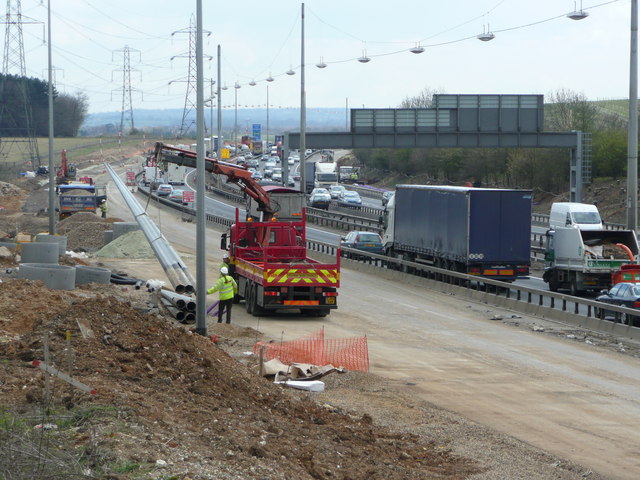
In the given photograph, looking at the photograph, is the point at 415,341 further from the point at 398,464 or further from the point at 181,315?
the point at 398,464

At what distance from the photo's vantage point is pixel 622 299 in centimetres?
2827

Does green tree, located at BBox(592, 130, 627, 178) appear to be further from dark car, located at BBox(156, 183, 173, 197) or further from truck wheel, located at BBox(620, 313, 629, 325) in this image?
truck wheel, located at BBox(620, 313, 629, 325)

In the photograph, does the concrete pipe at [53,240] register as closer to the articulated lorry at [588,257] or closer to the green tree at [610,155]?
the articulated lorry at [588,257]

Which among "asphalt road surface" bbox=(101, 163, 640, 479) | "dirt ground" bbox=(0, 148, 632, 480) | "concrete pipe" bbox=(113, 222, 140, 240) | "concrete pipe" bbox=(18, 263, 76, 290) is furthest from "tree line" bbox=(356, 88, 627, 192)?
"dirt ground" bbox=(0, 148, 632, 480)

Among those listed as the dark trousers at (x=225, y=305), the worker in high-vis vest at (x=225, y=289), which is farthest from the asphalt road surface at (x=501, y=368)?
the worker in high-vis vest at (x=225, y=289)

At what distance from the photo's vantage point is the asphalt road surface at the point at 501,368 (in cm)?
1488

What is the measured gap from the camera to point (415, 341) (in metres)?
25.3

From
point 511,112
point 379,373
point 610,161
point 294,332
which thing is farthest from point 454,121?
point 379,373

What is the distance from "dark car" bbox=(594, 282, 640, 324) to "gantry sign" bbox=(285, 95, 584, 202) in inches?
1701

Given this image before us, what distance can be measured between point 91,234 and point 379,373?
121ft

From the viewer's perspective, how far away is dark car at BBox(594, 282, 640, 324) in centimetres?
2773

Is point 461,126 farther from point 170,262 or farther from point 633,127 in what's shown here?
point 170,262

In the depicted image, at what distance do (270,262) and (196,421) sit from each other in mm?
18356

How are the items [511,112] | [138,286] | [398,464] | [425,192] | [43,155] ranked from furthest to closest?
[43,155], [511,112], [425,192], [138,286], [398,464]
